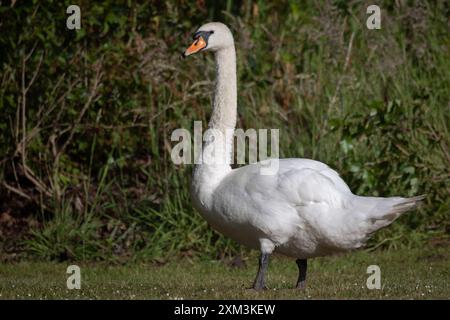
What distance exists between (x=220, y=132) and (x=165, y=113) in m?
3.37

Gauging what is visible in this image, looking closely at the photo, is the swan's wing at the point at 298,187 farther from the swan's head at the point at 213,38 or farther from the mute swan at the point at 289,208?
the swan's head at the point at 213,38

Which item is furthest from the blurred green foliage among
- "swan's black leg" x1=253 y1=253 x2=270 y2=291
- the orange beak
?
"swan's black leg" x1=253 y1=253 x2=270 y2=291

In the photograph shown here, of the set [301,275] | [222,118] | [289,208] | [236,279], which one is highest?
[222,118]

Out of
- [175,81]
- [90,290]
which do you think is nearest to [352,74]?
[175,81]

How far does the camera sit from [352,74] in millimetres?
10492

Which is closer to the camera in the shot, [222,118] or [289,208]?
[289,208]

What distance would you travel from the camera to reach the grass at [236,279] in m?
6.08

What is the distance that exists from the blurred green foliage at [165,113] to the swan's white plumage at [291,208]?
9.00 ft

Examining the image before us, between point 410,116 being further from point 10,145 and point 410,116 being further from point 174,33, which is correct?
point 10,145

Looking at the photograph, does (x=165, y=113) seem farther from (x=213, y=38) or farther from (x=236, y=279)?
(x=213, y=38)

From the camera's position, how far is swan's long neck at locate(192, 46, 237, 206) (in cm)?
661

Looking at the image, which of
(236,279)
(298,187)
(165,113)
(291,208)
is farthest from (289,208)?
(165,113)

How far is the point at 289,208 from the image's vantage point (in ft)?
20.7

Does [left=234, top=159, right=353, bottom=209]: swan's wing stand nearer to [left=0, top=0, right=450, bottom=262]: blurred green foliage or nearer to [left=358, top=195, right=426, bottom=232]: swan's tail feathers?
[left=358, top=195, right=426, bottom=232]: swan's tail feathers
